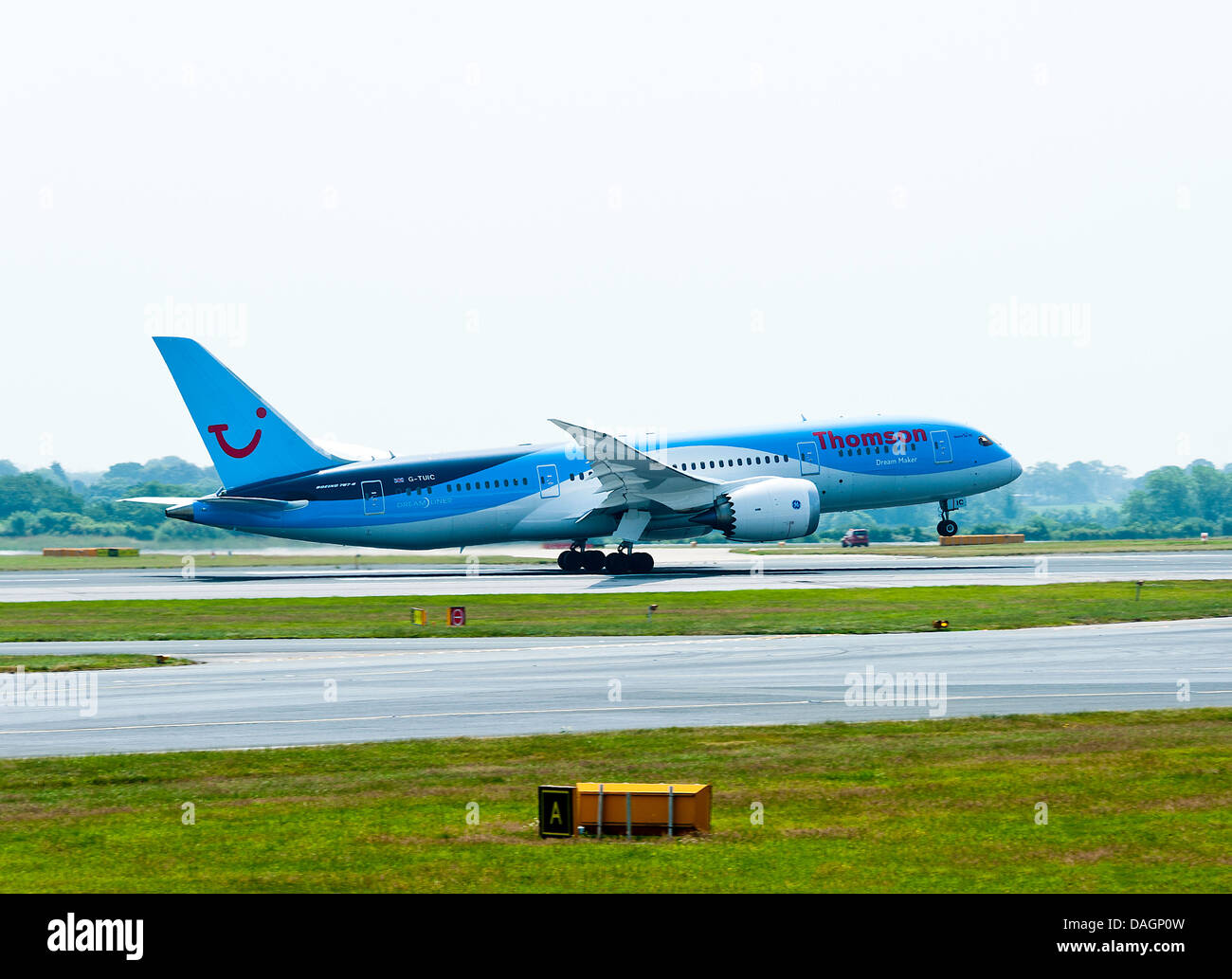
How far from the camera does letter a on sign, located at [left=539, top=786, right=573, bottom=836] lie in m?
14.3

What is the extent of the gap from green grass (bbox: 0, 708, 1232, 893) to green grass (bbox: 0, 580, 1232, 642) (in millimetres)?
16865

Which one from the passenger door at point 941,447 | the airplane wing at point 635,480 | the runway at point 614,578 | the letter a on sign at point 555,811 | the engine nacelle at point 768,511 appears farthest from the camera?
the passenger door at point 941,447

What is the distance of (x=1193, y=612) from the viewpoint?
129ft

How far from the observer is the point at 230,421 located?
57219mm

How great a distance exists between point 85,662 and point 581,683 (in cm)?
1281

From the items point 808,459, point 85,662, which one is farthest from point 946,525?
point 85,662

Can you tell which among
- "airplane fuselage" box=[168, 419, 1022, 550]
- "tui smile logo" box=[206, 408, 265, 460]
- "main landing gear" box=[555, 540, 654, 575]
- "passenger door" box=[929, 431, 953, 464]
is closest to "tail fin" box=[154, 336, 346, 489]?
"tui smile logo" box=[206, 408, 265, 460]

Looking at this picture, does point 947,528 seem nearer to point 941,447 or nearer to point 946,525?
point 946,525

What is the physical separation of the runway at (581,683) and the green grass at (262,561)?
3860 centimetres

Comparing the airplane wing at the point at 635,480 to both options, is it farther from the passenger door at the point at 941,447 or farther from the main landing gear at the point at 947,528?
the main landing gear at the point at 947,528

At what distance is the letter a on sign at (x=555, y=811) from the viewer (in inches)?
562

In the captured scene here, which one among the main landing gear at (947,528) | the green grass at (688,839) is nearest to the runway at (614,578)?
the main landing gear at (947,528)
